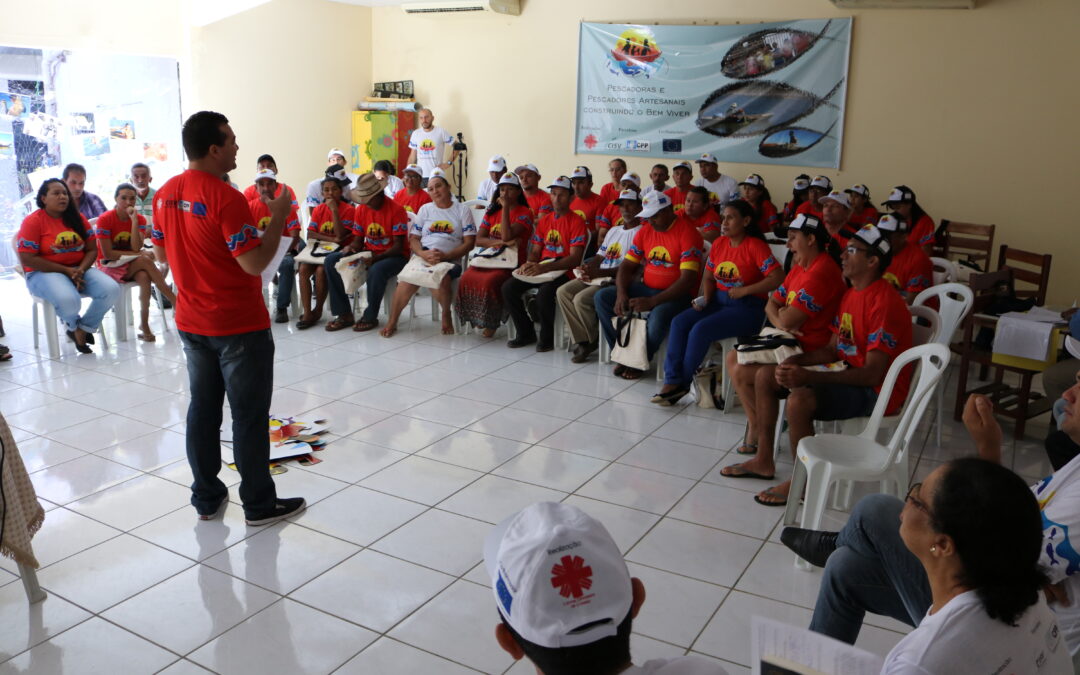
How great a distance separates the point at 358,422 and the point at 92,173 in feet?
17.9

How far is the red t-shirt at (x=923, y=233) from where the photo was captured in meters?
6.05

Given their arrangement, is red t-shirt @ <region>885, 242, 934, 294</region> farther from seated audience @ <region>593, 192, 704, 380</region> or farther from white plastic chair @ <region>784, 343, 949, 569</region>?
white plastic chair @ <region>784, 343, 949, 569</region>

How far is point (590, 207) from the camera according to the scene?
673 centimetres

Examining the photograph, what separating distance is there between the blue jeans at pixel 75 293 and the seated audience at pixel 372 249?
1.46 meters

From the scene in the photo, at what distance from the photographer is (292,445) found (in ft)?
12.5

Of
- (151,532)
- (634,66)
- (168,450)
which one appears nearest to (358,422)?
(168,450)

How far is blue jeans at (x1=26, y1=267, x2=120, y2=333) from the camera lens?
520 centimetres

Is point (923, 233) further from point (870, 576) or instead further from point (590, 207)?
point (870, 576)

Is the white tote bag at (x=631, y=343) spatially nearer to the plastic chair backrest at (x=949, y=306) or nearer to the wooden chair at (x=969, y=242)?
the plastic chair backrest at (x=949, y=306)

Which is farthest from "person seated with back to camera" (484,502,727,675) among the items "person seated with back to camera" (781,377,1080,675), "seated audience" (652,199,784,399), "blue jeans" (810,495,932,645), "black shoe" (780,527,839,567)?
"seated audience" (652,199,784,399)

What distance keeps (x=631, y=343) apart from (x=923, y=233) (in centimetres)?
261

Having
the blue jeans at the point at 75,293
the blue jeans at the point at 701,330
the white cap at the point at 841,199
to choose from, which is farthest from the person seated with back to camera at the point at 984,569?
the blue jeans at the point at 75,293

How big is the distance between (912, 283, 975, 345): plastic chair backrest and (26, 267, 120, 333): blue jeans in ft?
15.8

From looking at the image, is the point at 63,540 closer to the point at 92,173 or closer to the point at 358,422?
the point at 358,422
